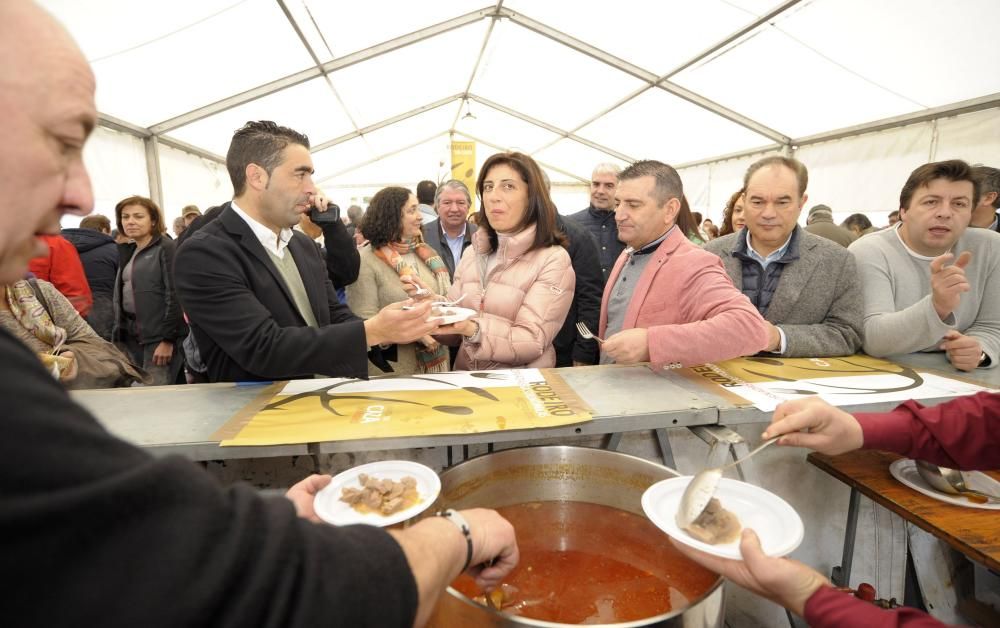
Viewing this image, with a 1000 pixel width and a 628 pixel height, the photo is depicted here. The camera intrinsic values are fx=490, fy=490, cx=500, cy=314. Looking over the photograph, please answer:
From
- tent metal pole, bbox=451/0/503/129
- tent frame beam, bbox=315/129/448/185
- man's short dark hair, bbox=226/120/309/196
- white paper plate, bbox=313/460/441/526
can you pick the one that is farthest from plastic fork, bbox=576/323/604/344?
tent frame beam, bbox=315/129/448/185

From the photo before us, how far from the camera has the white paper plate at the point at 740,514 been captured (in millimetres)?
888

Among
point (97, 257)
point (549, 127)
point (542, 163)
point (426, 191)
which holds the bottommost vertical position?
point (97, 257)

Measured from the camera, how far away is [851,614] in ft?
2.61

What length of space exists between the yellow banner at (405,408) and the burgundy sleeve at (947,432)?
755 millimetres

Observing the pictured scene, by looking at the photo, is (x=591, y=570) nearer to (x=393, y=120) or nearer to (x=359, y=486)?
(x=359, y=486)

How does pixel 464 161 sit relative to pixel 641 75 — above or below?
below

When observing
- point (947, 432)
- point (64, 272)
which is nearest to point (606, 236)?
point (947, 432)

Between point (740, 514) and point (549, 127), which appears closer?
point (740, 514)

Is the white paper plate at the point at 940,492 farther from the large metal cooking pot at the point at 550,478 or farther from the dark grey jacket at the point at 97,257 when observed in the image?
the dark grey jacket at the point at 97,257

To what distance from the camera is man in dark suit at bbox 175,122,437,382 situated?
1.64 m

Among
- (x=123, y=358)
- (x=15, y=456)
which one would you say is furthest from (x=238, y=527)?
(x=123, y=358)

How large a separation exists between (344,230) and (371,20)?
15.7ft

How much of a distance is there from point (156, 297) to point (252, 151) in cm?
246

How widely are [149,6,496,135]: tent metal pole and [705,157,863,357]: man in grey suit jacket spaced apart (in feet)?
20.0
